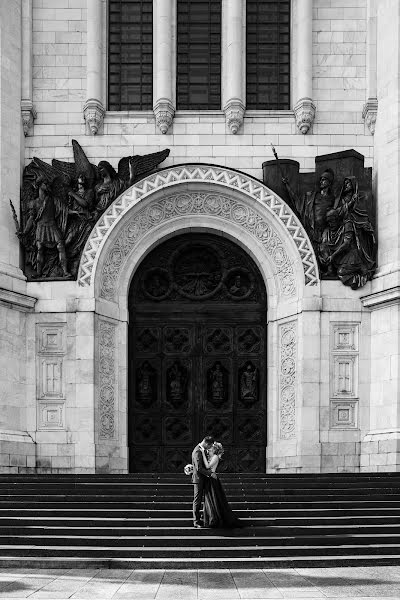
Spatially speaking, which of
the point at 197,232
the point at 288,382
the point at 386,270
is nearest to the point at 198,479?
the point at 288,382

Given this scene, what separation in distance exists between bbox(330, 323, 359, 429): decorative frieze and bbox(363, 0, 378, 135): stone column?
5454 mm

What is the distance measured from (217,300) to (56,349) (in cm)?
456

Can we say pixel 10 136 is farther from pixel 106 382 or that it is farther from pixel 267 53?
pixel 267 53

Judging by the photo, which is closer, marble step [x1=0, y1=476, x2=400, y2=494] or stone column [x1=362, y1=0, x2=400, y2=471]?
marble step [x1=0, y1=476, x2=400, y2=494]

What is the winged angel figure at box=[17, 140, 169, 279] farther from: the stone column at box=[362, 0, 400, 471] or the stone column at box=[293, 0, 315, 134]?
the stone column at box=[362, 0, 400, 471]

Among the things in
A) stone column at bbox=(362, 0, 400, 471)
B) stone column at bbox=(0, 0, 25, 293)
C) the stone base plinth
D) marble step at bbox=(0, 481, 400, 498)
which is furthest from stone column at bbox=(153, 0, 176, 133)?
marble step at bbox=(0, 481, 400, 498)

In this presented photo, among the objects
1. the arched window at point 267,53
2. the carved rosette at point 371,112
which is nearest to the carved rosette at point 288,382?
the carved rosette at point 371,112

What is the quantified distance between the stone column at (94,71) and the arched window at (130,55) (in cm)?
48

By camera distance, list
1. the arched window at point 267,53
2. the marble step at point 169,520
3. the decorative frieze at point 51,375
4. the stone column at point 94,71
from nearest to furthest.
A: the marble step at point 169,520, the decorative frieze at point 51,375, the stone column at point 94,71, the arched window at point 267,53

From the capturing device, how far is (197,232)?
83.9 ft

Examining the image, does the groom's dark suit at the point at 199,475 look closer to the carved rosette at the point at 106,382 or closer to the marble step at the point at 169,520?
the marble step at the point at 169,520

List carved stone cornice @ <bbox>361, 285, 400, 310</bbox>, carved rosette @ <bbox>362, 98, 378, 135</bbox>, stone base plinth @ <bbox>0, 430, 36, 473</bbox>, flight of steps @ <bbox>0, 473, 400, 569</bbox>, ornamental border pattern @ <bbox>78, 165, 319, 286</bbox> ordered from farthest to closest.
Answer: carved rosette @ <bbox>362, 98, 378, 135</bbox>
ornamental border pattern @ <bbox>78, 165, 319, 286</bbox>
carved stone cornice @ <bbox>361, 285, 400, 310</bbox>
stone base plinth @ <bbox>0, 430, 36, 473</bbox>
flight of steps @ <bbox>0, 473, 400, 569</bbox>

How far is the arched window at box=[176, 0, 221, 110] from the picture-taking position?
25641 millimetres

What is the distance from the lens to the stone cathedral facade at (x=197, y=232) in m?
Result: 23.9
